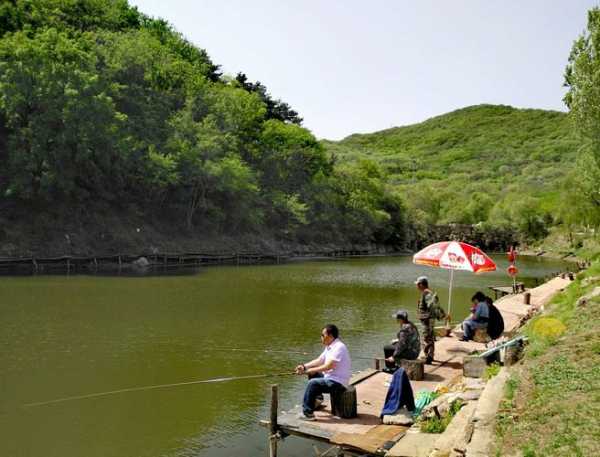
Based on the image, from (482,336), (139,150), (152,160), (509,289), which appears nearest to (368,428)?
(482,336)

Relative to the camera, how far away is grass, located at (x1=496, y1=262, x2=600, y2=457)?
634cm

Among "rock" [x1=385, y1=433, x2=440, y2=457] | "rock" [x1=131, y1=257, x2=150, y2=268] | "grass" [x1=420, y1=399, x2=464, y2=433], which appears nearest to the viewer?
"rock" [x1=385, y1=433, x2=440, y2=457]

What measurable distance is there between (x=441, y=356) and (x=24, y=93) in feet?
122

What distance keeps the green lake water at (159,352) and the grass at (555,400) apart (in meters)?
4.28

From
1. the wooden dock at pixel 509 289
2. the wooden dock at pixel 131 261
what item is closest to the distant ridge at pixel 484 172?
the wooden dock at pixel 131 261

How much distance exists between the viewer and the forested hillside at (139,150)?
4238 cm

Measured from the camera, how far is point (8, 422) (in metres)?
11.2

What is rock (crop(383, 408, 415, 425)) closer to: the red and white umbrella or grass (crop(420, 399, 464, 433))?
grass (crop(420, 399, 464, 433))

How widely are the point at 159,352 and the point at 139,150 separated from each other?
36111 mm

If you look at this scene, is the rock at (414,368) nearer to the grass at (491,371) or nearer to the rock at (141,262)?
the grass at (491,371)

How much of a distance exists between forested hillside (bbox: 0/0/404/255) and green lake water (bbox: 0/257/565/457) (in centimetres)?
1213

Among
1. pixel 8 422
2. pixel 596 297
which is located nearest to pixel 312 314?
pixel 596 297

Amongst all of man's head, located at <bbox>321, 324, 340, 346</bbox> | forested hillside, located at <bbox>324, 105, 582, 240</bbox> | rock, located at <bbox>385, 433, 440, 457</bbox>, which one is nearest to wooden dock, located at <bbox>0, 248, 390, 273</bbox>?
forested hillside, located at <bbox>324, 105, 582, 240</bbox>

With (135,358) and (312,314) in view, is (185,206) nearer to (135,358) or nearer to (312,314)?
(312,314)
